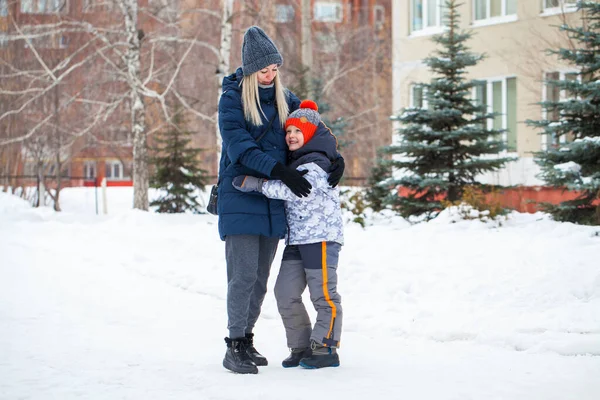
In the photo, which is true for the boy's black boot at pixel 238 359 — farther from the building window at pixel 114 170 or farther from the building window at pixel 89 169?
the building window at pixel 114 170

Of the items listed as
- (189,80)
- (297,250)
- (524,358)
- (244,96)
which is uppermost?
(189,80)

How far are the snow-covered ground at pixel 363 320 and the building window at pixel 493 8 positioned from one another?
36.2 feet

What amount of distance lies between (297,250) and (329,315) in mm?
486

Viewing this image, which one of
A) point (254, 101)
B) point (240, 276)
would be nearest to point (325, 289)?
point (240, 276)

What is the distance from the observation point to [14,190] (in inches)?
1350

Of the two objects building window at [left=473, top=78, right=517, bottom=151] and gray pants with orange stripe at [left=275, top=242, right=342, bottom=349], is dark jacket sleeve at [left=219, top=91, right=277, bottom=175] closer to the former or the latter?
gray pants with orange stripe at [left=275, top=242, right=342, bottom=349]

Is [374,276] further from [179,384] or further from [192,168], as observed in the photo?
[192,168]

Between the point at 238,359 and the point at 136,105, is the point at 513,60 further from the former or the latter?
the point at 238,359

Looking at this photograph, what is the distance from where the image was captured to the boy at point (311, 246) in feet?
20.0

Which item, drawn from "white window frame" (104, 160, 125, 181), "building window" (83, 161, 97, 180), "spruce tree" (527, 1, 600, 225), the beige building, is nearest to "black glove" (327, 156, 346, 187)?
"spruce tree" (527, 1, 600, 225)

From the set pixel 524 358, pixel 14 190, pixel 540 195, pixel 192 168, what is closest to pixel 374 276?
pixel 524 358

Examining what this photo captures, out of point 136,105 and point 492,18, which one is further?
point 492,18

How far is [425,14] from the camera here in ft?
85.3

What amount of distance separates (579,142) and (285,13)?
3234cm
